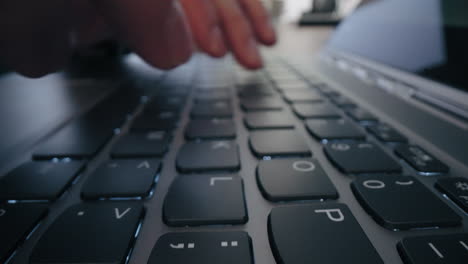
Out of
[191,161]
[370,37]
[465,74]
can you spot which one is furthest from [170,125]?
[370,37]

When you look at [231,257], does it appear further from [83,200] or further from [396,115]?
[396,115]

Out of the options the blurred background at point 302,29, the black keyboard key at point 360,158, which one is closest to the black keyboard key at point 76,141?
the black keyboard key at point 360,158

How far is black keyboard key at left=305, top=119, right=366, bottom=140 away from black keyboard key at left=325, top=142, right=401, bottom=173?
2cm

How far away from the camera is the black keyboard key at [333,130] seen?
29 cm

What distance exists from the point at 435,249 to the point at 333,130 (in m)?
0.17

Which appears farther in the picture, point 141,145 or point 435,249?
point 141,145

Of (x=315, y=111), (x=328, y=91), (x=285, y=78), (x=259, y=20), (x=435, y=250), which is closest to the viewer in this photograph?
(x=435, y=250)

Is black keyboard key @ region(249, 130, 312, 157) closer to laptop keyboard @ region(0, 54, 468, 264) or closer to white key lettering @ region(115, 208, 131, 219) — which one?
laptop keyboard @ region(0, 54, 468, 264)

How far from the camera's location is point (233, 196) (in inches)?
7.7

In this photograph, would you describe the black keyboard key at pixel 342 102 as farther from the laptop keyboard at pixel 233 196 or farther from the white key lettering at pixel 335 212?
the white key lettering at pixel 335 212

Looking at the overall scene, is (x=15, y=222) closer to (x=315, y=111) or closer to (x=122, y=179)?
(x=122, y=179)

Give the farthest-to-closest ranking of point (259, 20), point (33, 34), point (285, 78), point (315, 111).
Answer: point (259, 20) → point (285, 78) → point (315, 111) → point (33, 34)

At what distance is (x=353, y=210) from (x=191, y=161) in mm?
134

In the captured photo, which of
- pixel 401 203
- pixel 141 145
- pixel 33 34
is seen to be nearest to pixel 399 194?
pixel 401 203
